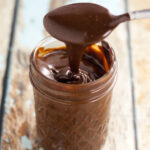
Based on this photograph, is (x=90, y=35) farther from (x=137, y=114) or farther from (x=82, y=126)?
(x=137, y=114)

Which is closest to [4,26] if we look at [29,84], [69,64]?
[29,84]

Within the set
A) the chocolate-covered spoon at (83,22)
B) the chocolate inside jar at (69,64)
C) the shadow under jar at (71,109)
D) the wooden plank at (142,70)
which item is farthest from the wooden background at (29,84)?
the chocolate-covered spoon at (83,22)

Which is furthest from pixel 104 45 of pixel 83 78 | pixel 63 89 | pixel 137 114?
pixel 137 114

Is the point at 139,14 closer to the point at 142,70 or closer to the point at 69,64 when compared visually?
the point at 69,64

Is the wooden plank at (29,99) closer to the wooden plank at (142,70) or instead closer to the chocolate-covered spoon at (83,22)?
the wooden plank at (142,70)

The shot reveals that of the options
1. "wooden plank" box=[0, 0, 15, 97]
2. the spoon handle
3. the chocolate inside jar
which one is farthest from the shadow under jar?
"wooden plank" box=[0, 0, 15, 97]

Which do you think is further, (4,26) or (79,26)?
(4,26)

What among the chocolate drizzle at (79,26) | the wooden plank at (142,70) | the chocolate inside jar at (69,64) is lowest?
the wooden plank at (142,70)

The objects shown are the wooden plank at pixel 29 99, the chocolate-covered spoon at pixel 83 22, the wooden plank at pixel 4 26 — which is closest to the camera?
the chocolate-covered spoon at pixel 83 22
